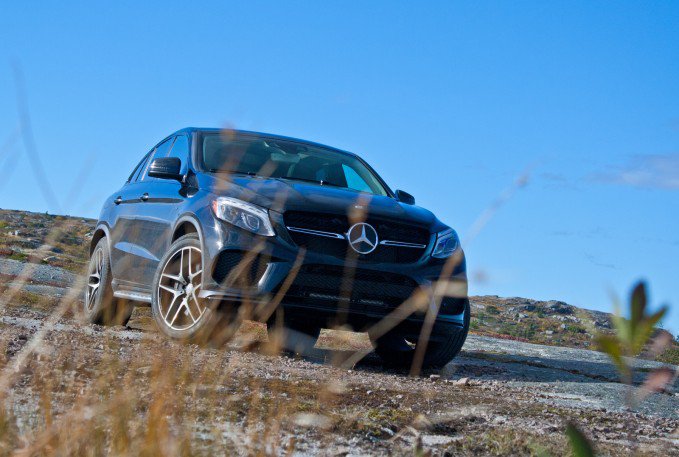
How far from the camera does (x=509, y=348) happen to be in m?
11.4

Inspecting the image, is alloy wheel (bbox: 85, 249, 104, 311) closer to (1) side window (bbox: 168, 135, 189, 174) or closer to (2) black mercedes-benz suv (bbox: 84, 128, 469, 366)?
(2) black mercedes-benz suv (bbox: 84, 128, 469, 366)

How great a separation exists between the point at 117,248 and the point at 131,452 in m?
6.25

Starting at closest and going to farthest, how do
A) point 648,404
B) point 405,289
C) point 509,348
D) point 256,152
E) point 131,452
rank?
point 131,452, point 648,404, point 405,289, point 256,152, point 509,348

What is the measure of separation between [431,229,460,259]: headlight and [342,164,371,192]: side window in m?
1.23

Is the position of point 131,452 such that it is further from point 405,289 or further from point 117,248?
point 117,248

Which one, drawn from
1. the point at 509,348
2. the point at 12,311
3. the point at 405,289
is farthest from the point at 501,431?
the point at 509,348

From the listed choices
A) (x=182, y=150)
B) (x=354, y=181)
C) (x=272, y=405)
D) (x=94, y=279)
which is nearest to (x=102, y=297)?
(x=94, y=279)

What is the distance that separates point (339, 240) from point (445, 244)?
91 centimetres

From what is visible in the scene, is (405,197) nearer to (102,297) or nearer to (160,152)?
(160,152)

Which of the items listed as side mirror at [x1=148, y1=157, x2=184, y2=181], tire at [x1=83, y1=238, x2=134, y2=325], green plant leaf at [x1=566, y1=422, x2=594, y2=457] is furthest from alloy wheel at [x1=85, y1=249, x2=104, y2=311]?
green plant leaf at [x1=566, y1=422, x2=594, y2=457]

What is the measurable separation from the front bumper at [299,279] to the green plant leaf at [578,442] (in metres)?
4.82

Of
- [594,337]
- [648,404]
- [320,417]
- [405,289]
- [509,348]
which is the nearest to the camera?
[594,337]

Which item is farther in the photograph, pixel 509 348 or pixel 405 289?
pixel 509 348

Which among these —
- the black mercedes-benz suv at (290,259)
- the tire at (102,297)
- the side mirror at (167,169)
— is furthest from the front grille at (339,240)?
the tire at (102,297)
